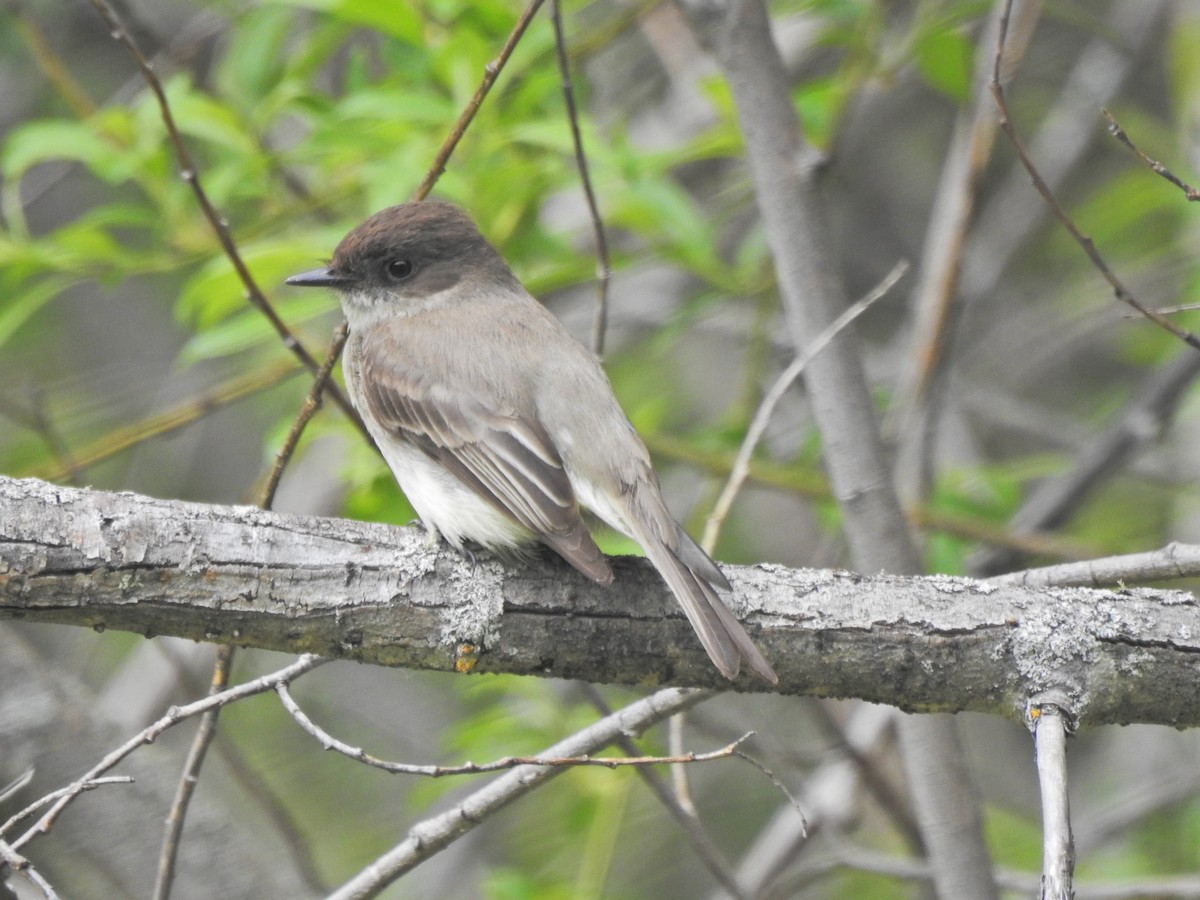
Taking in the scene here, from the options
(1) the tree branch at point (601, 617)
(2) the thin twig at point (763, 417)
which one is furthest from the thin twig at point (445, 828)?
(2) the thin twig at point (763, 417)

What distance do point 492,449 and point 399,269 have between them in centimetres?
98

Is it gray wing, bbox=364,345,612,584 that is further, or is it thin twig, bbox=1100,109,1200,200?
gray wing, bbox=364,345,612,584

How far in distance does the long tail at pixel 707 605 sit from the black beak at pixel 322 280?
4.86 feet

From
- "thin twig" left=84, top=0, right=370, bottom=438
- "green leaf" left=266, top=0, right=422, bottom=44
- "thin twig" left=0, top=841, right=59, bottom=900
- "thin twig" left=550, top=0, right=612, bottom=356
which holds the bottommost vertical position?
"thin twig" left=0, top=841, right=59, bottom=900

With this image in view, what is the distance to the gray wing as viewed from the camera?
274 centimetres

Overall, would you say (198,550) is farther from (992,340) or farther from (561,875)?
(992,340)

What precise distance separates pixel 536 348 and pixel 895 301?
14.0ft

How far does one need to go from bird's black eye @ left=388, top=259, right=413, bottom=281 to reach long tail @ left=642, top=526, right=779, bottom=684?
148 cm

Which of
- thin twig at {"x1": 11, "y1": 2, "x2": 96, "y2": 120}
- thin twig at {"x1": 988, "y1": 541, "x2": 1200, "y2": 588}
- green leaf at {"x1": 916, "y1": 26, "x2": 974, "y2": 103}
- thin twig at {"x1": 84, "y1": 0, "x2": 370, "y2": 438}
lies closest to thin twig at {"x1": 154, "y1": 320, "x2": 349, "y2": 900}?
thin twig at {"x1": 84, "y1": 0, "x2": 370, "y2": 438}

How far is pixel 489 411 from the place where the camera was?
10.4 ft

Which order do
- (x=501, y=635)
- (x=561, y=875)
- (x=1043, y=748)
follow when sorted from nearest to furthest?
(x=1043, y=748) → (x=501, y=635) → (x=561, y=875)

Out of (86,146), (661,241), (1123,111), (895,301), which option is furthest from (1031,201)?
(86,146)

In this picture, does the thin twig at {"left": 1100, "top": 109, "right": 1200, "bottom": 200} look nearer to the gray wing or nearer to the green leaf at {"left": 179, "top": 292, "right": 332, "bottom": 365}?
the gray wing

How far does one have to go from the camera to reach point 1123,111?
6352 millimetres
